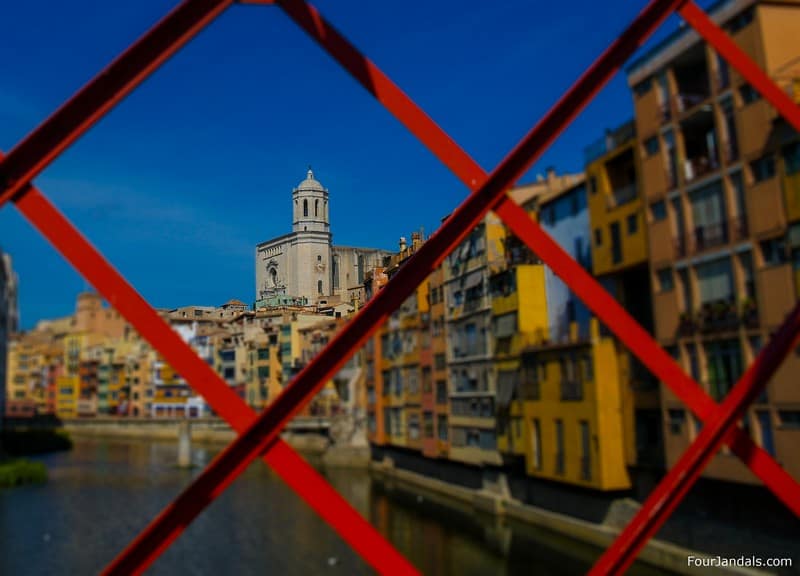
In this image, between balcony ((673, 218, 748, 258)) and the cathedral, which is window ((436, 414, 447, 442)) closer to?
balcony ((673, 218, 748, 258))

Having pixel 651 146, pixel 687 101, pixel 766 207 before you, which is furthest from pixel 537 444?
pixel 687 101

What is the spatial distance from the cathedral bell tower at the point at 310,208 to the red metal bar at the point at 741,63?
3.09ft

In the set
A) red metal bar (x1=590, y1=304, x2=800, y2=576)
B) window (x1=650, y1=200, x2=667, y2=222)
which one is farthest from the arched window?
window (x1=650, y1=200, x2=667, y2=222)

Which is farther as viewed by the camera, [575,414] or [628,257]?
[575,414]

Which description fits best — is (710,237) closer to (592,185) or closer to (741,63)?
(592,185)

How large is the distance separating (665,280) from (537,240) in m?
8.29

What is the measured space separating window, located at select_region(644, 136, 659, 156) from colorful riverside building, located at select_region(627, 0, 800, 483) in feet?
0.04

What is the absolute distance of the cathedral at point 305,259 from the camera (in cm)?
168

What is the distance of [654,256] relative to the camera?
9.16m

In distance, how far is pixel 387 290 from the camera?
48.9 inches

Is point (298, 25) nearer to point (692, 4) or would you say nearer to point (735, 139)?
point (692, 4)

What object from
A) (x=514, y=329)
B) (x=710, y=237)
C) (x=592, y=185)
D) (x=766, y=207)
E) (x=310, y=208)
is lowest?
(x=310, y=208)

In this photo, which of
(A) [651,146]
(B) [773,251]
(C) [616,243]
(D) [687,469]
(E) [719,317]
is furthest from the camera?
(C) [616,243]

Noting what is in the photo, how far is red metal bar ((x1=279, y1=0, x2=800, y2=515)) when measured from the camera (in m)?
1.33
